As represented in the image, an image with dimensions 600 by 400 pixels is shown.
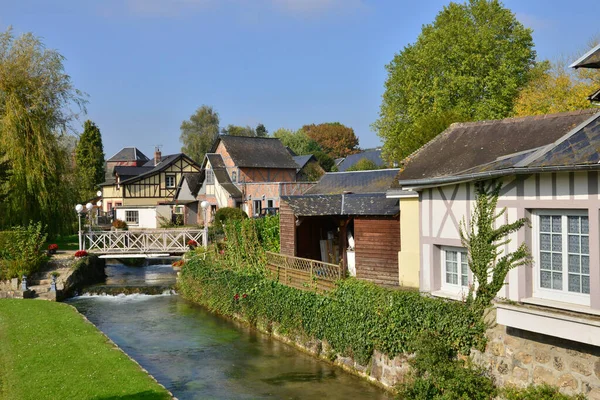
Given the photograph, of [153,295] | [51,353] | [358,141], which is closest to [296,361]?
[51,353]

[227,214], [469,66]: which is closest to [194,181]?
[227,214]

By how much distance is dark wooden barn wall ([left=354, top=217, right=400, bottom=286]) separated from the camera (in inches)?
644

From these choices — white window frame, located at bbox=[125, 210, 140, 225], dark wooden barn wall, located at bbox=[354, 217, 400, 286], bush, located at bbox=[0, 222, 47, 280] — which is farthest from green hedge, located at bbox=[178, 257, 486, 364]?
white window frame, located at bbox=[125, 210, 140, 225]

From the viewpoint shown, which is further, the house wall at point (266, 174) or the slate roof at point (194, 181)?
the slate roof at point (194, 181)

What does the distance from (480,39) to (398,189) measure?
75.2ft

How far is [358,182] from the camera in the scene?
22828 mm

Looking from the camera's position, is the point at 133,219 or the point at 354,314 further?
the point at 133,219

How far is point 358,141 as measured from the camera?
91.2m

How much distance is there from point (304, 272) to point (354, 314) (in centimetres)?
307

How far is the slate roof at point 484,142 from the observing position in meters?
12.4

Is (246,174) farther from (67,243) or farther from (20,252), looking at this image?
(20,252)

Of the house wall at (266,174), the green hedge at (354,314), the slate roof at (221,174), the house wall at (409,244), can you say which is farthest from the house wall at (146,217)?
the house wall at (409,244)

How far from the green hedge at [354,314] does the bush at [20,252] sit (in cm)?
853

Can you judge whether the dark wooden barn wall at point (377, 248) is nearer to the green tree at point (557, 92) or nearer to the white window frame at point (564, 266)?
the white window frame at point (564, 266)
